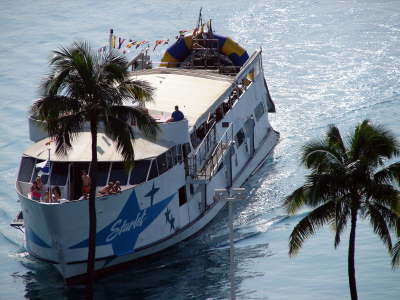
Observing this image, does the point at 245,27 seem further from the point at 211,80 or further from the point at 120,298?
the point at 120,298

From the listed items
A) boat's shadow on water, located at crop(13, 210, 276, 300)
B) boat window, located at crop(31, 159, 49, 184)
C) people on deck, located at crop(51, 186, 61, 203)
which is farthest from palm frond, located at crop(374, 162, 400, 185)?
A: boat window, located at crop(31, 159, 49, 184)

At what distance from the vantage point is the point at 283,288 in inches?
1656

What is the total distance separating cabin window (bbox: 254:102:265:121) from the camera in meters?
57.0

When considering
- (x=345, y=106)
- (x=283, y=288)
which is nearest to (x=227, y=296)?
(x=283, y=288)

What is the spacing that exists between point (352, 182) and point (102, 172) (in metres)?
12.7

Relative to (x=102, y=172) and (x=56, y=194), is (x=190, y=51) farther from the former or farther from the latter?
(x=56, y=194)

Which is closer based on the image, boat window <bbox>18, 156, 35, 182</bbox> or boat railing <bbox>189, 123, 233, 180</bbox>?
boat window <bbox>18, 156, 35, 182</bbox>

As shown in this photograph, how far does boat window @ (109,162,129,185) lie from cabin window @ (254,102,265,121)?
55.7 feet

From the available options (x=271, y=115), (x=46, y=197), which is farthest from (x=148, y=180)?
(x=271, y=115)

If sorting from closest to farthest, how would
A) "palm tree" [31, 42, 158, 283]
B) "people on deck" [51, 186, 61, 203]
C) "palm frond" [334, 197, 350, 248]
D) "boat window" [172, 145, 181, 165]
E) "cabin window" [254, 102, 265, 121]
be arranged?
"palm frond" [334, 197, 350, 248], "palm tree" [31, 42, 158, 283], "people on deck" [51, 186, 61, 203], "boat window" [172, 145, 181, 165], "cabin window" [254, 102, 265, 121]

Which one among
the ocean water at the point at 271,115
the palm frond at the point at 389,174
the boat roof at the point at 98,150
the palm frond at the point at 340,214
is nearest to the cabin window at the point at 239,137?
the ocean water at the point at 271,115

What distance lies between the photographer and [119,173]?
41031mm

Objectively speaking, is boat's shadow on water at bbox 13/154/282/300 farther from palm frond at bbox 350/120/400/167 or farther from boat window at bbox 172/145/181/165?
palm frond at bbox 350/120/400/167

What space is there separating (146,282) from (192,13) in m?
46.5
